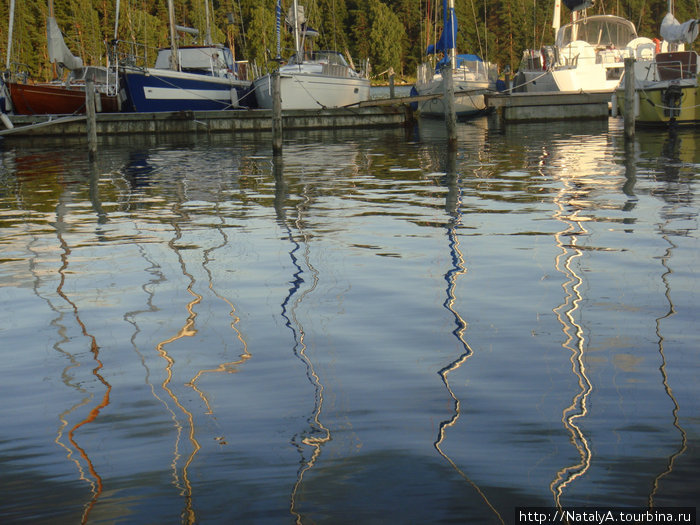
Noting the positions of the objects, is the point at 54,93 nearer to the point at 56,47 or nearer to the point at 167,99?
the point at 56,47

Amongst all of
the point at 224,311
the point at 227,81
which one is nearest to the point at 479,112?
the point at 227,81

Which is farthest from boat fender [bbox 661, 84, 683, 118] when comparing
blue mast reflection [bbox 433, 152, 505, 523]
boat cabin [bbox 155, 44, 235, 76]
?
boat cabin [bbox 155, 44, 235, 76]

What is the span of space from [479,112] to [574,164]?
24.6 m

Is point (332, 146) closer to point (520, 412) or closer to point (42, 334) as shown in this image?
point (42, 334)

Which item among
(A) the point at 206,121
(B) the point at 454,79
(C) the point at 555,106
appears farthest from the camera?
(B) the point at 454,79

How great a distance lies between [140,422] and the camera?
436 centimetres

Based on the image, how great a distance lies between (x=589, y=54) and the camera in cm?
3391

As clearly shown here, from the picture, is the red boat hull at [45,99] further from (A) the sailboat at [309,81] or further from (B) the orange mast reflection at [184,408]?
(B) the orange mast reflection at [184,408]

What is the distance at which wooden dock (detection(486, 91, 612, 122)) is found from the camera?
3116cm

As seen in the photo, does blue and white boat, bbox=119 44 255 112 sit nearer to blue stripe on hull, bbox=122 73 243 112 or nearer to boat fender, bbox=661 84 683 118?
blue stripe on hull, bbox=122 73 243 112

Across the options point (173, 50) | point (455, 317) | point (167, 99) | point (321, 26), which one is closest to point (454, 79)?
point (173, 50)

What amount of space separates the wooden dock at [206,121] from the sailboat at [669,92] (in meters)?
8.50

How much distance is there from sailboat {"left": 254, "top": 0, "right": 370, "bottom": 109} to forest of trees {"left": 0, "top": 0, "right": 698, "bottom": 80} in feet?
12.3

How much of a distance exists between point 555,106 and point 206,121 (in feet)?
38.7
